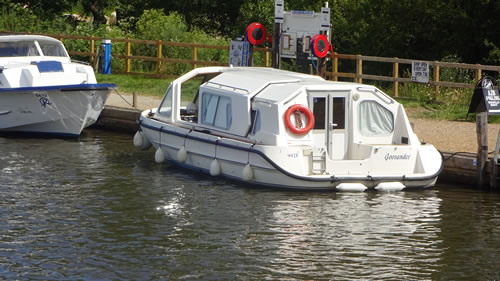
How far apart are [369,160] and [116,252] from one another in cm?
632

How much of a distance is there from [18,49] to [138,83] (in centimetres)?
600

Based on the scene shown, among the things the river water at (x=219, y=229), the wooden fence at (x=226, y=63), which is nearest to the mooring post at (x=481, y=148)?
the river water at (x=219, y=229)

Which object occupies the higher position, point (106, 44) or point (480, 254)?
point (106, 44)

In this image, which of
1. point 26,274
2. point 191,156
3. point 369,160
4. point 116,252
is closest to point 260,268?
point 116,252

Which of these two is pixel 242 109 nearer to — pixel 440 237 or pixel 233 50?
pixel 440 237

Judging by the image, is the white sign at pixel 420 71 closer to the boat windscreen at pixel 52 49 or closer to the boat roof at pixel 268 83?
the boat roof at pixel 268 83

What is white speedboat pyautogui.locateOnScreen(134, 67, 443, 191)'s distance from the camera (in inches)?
765

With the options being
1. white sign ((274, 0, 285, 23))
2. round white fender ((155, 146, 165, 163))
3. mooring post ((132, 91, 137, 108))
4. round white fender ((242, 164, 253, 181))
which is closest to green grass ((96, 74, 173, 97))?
mooring post ((132, 91, 137, 108))

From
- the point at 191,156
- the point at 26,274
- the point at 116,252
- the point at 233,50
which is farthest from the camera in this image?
the point at 233,50

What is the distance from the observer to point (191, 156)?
21328mm

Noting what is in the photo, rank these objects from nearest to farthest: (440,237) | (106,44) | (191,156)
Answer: (440,237) < (191,156) < (106,44)

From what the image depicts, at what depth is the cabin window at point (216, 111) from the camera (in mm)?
20906

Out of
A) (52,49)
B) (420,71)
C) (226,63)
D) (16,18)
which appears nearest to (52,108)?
(52,49)

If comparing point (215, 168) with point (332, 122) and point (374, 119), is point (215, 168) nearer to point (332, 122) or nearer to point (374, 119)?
point (332, 122)
